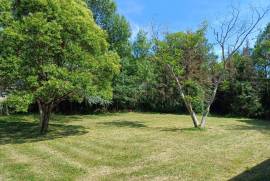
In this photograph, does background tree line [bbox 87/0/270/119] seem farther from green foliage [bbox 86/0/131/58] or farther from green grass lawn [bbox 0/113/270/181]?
green grass lawn [bbox 0/113/270/181]

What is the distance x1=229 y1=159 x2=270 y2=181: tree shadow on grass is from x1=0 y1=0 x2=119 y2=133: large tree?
23.9 ft

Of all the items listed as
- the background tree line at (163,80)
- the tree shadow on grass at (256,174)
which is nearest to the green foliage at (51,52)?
the tree shadow on grass at (256,174)

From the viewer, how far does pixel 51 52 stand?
13023 mm

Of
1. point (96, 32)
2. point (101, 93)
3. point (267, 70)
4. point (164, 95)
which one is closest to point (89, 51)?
point (96, 32)

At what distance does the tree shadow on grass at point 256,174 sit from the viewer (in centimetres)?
720

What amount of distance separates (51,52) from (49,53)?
3.7 inches

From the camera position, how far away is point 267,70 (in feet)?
97.5

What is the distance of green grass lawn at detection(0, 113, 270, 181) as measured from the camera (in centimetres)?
771

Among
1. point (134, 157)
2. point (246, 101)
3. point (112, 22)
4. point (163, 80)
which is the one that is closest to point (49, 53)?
point (134, 157)

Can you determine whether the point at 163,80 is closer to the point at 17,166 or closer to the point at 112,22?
the point at 112,22

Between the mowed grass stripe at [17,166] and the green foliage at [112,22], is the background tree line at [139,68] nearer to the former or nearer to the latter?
the green foliage at [112,22]

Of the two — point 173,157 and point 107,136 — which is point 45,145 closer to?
point 107,136

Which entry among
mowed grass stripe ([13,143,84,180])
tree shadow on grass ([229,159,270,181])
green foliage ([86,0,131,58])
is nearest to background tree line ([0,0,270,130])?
green foliage ([86,0,131,58])

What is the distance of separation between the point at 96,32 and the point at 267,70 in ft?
68.4
